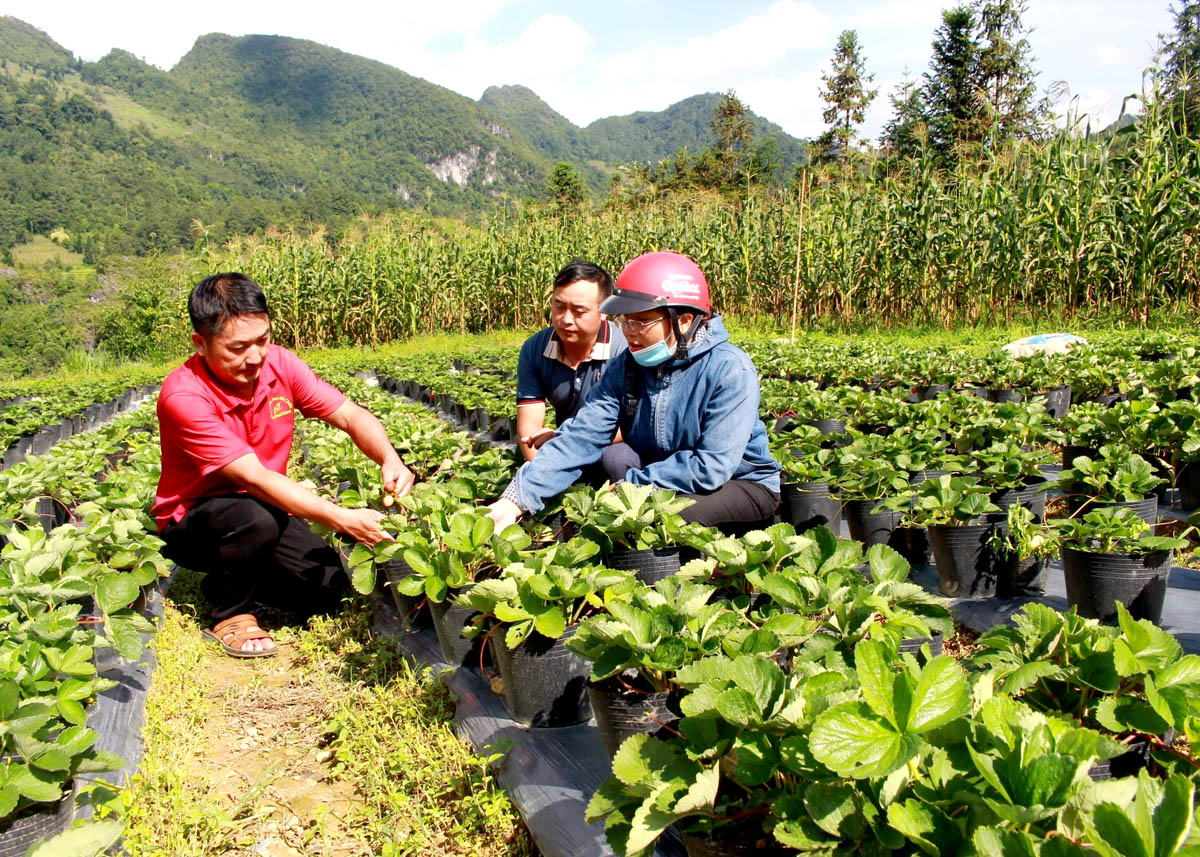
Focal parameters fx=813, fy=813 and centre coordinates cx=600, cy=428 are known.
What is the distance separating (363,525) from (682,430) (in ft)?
4.24

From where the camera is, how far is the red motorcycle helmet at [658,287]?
304cm

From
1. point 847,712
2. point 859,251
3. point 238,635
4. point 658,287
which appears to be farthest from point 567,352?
point 859,251

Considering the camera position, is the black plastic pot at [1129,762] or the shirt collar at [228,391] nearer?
the black plastic pot at [1129,762]

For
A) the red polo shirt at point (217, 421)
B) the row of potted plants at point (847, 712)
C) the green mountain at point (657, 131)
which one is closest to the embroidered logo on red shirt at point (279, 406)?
the red polo shirt at point (217, 421)

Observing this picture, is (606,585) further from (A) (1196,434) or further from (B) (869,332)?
(B) (869,332)

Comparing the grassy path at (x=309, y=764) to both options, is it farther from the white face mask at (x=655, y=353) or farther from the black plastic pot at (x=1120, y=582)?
the black plastic pot at (x=1120, y=582)

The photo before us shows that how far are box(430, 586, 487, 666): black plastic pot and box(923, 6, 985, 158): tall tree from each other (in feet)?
84.9

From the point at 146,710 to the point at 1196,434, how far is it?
4318 millimetres

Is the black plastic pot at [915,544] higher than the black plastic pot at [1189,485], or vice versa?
the black plastic pot at [1189,485]

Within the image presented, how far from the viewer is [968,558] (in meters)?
3.14

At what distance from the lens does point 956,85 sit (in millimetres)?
25922

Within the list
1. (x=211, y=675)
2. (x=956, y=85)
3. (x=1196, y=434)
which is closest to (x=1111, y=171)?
(x=1196, y=434)

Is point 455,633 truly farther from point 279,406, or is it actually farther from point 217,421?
point 279,406

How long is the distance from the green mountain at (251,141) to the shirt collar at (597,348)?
146 feet
